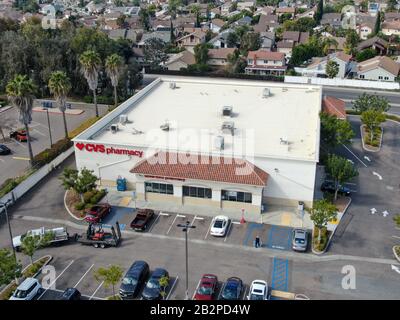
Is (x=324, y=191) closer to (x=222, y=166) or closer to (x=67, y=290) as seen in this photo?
(x=222, y=166)

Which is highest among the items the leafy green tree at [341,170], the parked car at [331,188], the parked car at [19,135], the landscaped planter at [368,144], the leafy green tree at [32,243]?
the leafy green tree at [341,170]

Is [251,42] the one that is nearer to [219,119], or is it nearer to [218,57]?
[218,57]

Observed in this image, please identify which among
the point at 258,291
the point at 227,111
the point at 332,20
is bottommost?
the point at 258,291

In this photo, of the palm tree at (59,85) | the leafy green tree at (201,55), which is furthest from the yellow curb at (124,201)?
the leafy green tree at (201,55)

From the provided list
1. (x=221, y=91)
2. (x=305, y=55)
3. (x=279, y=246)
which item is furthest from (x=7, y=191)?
(x=305, y=55)

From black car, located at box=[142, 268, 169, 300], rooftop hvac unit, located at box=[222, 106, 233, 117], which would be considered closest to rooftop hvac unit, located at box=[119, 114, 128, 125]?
rooftop hvac unit, located at box=[222, 106, 233, 117]

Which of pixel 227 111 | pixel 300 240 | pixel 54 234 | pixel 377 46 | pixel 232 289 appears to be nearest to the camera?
pixel 232 289

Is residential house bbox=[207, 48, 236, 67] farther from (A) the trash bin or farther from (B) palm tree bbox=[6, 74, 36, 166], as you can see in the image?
(A) the trash bin

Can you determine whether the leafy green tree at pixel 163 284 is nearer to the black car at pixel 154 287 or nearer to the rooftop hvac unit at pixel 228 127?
the black car at pixel 154 287

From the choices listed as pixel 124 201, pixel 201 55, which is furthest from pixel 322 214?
pixel 201 55
